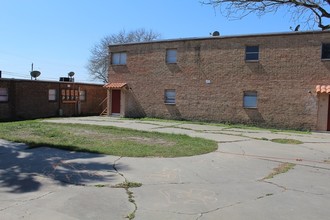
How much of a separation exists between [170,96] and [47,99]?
1024 centimetres

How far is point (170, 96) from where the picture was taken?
27750 millimetres

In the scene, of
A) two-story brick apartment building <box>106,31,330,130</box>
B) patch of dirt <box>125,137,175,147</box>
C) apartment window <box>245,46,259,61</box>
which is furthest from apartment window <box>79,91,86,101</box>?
patch of dirt <box>125,137,175,147</box>

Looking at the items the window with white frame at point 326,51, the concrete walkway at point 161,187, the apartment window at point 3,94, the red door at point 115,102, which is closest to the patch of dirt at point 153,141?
the concrete walkway at point 161,187

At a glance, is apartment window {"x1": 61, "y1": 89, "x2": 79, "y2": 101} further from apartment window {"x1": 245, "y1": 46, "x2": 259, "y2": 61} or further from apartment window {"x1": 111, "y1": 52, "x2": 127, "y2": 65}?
apartment window {"x1": 245, "y1": 46, "x2": 259, "y2": 61}

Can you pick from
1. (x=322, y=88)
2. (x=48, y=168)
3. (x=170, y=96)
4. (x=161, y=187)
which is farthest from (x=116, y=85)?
(x=161, y=187)

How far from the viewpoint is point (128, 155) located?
35.4ft

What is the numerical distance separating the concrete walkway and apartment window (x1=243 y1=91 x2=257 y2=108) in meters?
12.4

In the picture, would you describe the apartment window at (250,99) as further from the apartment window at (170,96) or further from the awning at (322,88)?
the apartment window at (170,96)

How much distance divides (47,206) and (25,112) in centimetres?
2438

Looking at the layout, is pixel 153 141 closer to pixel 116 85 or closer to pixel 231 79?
pixel 231 79

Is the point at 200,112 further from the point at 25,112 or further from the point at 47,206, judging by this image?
the point at 47,206

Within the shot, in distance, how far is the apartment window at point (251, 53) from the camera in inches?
948

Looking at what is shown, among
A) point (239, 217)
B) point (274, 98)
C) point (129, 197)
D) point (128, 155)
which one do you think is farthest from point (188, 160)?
point (274, 98)

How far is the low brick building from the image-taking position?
27.3m
